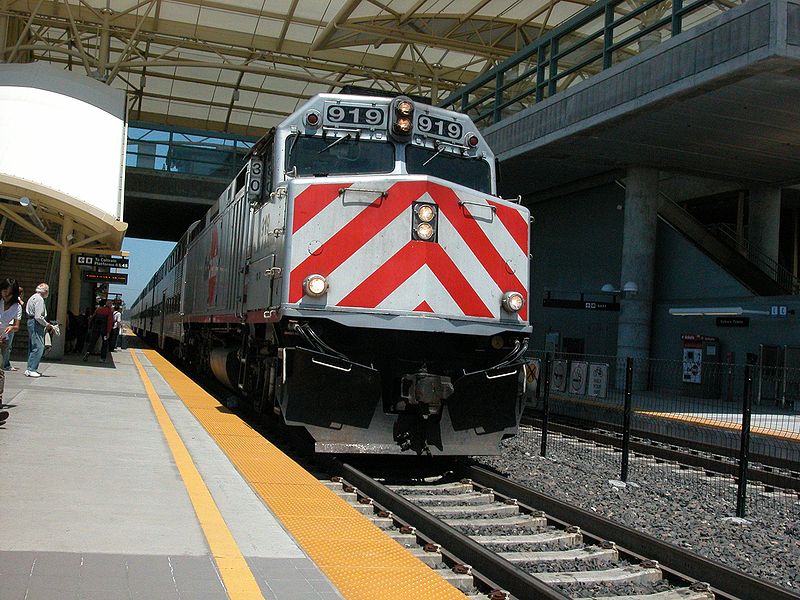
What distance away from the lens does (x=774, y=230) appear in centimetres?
2441

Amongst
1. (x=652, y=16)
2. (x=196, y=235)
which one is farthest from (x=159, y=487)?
(x=652, y=16)

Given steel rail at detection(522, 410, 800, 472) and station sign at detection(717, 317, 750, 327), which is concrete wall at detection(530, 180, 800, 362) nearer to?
station sign at detection(717, 317, 750, 327)

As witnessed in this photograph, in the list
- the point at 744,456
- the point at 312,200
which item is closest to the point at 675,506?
the point at 744,456

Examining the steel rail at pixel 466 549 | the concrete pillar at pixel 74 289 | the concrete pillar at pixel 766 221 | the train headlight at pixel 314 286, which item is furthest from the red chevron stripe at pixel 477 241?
the concrete pillar at pixel 74 289

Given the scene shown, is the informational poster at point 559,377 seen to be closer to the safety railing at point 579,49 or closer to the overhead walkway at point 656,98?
the overhead walkway at point 656,98

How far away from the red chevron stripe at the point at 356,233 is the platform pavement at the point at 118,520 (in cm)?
184

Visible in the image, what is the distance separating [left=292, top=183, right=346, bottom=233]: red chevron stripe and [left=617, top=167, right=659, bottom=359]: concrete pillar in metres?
16.2

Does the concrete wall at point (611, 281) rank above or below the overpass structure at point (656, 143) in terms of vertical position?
below

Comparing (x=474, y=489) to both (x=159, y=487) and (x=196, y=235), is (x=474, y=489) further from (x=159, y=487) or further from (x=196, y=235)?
(x=196, y=235)

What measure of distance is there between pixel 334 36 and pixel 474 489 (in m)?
24.2

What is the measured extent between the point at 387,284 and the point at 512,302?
1335mm

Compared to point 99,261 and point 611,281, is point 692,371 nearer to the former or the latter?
point 611,281

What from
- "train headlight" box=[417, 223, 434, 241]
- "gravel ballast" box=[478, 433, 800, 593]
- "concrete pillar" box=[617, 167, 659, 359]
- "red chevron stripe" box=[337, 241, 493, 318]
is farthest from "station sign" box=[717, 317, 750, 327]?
"train headlight" box=[417, 223, 434, 241]

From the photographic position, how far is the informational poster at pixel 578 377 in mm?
18941
